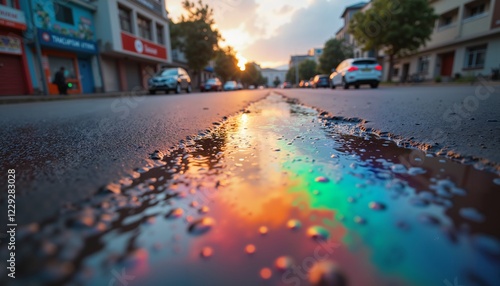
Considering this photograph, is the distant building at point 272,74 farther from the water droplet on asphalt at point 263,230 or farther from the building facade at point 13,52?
the water droplet on asphalt at point 263,230

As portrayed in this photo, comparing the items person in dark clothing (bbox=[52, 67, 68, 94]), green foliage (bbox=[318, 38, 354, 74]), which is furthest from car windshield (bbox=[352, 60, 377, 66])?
green foliage (bbox=[318, 38, 354, 74])

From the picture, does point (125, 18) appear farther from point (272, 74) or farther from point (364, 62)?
point (272, 74)

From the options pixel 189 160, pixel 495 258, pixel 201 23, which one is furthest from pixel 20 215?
pixel 201 23

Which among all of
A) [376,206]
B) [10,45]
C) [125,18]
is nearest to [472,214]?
[376,206]

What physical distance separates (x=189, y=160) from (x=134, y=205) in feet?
1.87

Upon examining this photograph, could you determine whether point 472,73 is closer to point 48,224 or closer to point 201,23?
point 201,23

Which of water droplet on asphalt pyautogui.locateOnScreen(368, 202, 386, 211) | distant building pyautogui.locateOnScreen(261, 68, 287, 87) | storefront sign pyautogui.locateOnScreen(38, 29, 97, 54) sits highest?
distant building pyautogui.locateOnScreen(261, 68, 287, 87)

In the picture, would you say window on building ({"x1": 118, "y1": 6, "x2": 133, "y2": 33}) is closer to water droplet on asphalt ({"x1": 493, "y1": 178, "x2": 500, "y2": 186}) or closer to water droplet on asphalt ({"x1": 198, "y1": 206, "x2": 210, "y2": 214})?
water droplet on asphalt ({"x1": 198, "y1": 206, "x2": 210, "y2": 214})

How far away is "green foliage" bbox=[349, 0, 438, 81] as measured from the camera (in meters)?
19.2

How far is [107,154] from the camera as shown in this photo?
5.01 feet

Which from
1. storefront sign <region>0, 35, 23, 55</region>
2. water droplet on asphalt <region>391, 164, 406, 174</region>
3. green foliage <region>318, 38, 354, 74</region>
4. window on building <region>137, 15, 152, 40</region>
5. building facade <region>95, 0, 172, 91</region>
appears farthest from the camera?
green foliage <region>318, 38, 354, 74</region>

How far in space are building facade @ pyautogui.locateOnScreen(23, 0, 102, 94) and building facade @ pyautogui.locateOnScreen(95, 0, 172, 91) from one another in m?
0.65

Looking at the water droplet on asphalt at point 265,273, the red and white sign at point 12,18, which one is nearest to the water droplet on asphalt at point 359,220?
the water droplet on asphalt at point 265,273

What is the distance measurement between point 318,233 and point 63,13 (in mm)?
18452
